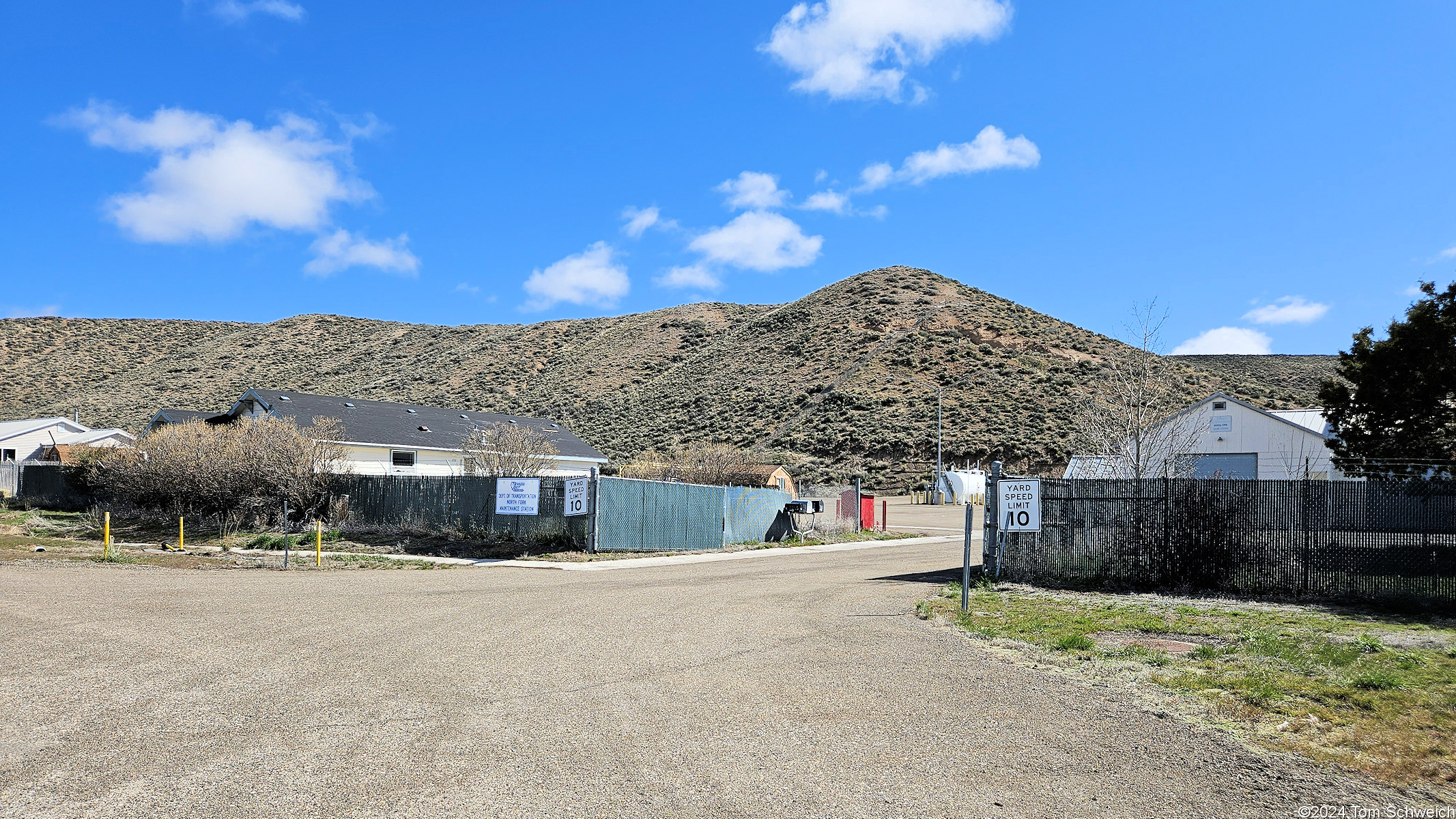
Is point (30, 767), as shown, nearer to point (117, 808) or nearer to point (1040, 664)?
point (117, 808)

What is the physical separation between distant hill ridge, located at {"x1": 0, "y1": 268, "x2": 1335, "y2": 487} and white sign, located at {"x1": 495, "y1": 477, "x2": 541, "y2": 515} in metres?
32.4

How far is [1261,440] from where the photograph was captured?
117 feet

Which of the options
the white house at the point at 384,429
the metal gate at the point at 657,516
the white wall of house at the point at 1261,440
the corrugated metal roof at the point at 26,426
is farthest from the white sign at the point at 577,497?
the corrugated metal roof at the point at 26,426

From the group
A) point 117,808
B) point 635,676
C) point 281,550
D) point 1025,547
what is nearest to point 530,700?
point 635,676

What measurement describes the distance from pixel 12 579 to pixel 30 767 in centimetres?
1361

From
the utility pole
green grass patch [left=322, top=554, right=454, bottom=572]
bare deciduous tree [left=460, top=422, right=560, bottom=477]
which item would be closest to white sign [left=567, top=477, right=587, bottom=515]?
green grass patch [left=322, top=554, right=454, bottom=572]

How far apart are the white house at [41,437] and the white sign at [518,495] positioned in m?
39.6

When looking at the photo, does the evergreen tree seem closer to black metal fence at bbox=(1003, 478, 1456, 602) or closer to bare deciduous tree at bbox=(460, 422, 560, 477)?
black metal fence at bbox=(1003, 478, 1456, 602)

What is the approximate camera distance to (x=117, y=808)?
5094 millimetres

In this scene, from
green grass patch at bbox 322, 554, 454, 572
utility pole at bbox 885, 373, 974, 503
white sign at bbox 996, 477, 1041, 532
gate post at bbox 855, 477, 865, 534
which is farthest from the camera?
utility pole at bbox 885, 373, 974, 503

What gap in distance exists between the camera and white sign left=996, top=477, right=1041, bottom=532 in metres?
13.8

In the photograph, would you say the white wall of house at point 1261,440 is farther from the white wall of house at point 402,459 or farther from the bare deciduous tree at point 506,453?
the white wall of house at point 402,459

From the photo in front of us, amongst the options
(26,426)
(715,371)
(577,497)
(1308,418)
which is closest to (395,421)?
(577,497)

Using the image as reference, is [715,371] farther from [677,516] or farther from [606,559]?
[606,559]
